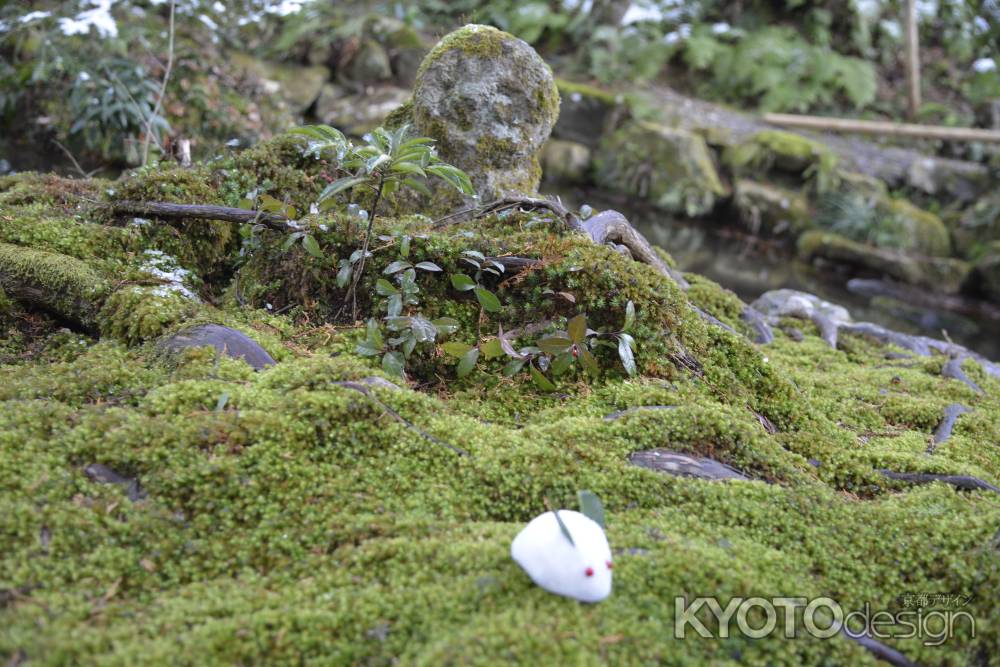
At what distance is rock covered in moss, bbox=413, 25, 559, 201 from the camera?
4184 mm

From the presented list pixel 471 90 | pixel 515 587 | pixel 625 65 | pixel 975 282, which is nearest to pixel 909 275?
pixel 975 282

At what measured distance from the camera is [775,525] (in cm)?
225

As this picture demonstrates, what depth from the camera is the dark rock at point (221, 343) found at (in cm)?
269

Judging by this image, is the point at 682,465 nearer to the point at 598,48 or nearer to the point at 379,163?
the point at 379,163

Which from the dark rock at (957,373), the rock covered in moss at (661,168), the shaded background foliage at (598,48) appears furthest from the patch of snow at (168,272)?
the rock covered in moss at (661,168)

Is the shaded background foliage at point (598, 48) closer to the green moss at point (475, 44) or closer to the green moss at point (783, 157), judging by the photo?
the green moss at point (783, 157)

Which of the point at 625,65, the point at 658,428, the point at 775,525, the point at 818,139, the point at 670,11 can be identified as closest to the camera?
the point at 775,525

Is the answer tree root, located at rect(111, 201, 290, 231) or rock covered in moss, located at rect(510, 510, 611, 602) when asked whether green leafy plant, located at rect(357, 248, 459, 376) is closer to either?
tree root, located at rect(111, 201, 290, 231)

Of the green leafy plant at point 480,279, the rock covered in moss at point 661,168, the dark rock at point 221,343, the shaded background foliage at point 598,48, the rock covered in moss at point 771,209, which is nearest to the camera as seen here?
the dark rock at point 221,343

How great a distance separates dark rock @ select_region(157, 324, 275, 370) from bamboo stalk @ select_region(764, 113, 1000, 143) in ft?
46.9

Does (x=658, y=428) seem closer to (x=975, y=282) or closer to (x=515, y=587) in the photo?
(x=515, y=587)

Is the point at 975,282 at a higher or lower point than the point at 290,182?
lower

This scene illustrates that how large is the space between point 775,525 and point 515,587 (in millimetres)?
959

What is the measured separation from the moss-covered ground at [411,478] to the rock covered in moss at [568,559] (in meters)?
0.04
